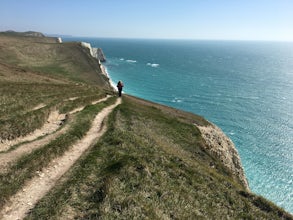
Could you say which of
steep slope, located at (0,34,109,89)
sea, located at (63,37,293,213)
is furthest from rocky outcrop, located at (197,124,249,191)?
steep slope, located at (0,34,109,89)

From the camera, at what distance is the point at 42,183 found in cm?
1658

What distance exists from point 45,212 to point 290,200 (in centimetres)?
4685

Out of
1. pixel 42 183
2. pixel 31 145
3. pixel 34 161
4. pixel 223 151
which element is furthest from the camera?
pixel 223 151

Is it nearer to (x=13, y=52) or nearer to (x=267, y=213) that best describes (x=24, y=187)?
(x=267, y=213)

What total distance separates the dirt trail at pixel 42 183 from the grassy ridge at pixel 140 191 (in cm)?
64

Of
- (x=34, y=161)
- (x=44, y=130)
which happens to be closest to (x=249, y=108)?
(x=44, y=130)

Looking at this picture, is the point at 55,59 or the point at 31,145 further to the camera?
the point at 55,59

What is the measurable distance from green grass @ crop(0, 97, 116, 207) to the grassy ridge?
222cm

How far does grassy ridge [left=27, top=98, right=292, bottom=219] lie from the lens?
1430cm

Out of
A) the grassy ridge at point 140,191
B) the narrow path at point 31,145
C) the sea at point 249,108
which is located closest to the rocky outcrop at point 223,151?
the sea at point 249,108

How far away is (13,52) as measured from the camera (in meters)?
119

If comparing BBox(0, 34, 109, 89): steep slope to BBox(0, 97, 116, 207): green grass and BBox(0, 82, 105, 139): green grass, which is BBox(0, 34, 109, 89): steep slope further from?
BBox(0, 97, 116, 207): green grass

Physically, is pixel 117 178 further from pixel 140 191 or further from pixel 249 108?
pixel 249 108

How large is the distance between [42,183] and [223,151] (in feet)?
108
